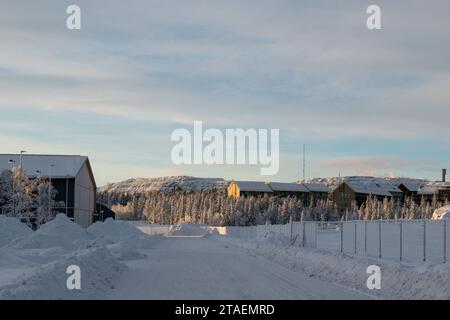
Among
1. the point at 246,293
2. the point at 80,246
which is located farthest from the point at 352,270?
the point at 80,246

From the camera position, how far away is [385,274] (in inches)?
790

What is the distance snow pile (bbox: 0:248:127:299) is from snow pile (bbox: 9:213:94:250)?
16193 millimetres

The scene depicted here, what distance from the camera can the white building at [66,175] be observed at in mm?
89438

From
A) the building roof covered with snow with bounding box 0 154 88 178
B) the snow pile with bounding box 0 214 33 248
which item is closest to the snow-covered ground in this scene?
the snow pile with bounding box 0 214 33 248

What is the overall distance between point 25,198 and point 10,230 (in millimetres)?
35653

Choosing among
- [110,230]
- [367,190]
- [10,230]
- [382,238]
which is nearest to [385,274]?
[10,230]

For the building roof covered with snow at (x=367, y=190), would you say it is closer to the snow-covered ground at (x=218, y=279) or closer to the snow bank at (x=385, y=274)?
the snow-covered ground at (x=218, y=279)

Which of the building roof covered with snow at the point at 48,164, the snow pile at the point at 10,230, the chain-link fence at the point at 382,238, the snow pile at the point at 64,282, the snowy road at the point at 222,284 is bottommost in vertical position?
the chain-link fence at the point at 382,238

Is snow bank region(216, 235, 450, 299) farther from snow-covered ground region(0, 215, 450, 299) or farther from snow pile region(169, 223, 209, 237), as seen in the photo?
snow pile region(169, 223, 209, 237)

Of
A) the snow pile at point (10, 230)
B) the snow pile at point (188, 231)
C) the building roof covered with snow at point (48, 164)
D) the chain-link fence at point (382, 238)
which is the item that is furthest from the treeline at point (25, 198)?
the snow pile at point (188, 231)

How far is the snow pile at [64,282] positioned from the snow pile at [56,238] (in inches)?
638

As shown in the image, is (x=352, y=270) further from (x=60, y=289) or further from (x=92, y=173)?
(x=92, y=173)

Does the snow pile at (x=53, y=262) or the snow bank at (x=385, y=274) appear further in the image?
the snow bank at (x=385, y=274)

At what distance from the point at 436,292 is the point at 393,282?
2551mm
